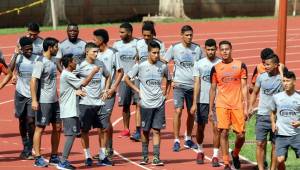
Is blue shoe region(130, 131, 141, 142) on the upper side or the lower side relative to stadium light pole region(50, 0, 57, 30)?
lower

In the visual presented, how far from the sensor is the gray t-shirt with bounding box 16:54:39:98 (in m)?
16.9

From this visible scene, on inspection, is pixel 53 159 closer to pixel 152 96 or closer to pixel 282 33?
pixel 152 96

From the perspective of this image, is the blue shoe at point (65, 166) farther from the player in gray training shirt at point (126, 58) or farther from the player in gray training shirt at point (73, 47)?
the player in gray training shirt at point (126, 58)

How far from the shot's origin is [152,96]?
16453 mm

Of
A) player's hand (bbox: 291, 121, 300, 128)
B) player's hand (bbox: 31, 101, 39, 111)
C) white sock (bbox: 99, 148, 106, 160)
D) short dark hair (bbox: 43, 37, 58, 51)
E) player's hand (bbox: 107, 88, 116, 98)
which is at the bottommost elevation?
white sock (bbox: 99, 148, 106, 160)

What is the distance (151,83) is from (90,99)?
1085mm

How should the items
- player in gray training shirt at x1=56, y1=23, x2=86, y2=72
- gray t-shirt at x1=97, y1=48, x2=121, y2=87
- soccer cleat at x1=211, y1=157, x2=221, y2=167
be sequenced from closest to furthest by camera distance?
soccer cleat at x1=211, y1=157, x2=221, y2=167 < gray t-shirt at x1=97, y1=48, x2=121, y2=87 < player in gray training shirt at x1=56, y1=23, x2=86, y2=72

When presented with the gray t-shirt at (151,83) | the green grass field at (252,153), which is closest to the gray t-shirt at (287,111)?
the green grass field at (252,153)

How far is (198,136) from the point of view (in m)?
16.9

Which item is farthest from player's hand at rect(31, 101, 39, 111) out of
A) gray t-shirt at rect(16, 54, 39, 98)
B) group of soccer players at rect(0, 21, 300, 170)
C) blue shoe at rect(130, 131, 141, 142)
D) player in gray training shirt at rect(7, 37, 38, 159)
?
blue shoe at rect(130, 131, 141, 142)

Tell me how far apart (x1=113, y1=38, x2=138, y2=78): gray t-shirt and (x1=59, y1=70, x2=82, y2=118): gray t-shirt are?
10.3ft

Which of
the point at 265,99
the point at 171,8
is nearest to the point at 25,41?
the point at 265,99

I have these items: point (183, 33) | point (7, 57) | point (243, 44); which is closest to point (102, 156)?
point (183, 33)

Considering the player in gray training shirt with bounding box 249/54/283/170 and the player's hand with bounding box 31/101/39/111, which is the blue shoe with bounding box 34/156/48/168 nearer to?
the player's hand with bounding box 31/101/39/111
